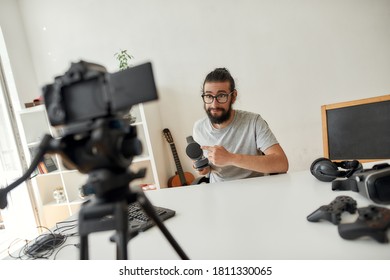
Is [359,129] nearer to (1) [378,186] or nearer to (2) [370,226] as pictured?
(1) [378,186]

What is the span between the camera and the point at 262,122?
1.48 metres

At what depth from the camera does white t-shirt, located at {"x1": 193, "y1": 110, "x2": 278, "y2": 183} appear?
1439 mm

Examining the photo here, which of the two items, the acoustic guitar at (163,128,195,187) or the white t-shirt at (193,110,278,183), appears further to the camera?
the acoustic guitar at (163,128,195,187)

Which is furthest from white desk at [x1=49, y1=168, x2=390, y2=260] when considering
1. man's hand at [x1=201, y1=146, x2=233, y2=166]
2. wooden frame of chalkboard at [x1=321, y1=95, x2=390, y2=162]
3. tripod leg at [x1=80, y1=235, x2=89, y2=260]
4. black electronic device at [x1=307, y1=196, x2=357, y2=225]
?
wooden frame of chalkboard at [x1=321, y1=95, x2=390, y2=162]

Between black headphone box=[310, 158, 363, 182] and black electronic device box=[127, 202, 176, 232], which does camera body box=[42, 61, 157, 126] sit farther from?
black headphone box=[310, 158, 363, 182]

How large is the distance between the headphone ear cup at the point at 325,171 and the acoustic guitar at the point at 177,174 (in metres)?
1.57

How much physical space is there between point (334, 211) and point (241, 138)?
0.85m

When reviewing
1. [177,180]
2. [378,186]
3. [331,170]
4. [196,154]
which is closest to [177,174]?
[177,180]

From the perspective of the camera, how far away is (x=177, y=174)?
Result: 2.52 meters

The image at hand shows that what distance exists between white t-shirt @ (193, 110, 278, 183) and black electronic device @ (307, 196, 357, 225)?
2.25 ft

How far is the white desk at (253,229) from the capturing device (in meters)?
0.60

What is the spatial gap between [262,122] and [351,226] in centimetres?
93

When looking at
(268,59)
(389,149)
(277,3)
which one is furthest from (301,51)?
(389,149)

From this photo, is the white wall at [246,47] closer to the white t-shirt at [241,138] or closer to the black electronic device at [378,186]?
the white t-shirt at [241,138]
